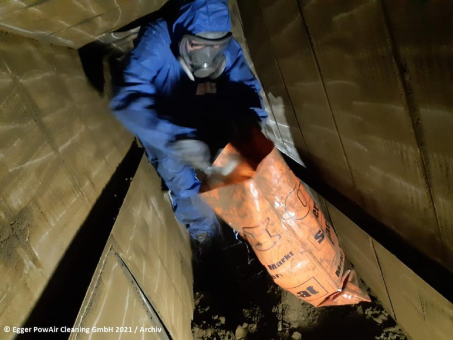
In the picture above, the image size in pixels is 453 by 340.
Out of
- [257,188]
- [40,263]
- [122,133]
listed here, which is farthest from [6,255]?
[122,133]

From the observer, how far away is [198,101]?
170 cm

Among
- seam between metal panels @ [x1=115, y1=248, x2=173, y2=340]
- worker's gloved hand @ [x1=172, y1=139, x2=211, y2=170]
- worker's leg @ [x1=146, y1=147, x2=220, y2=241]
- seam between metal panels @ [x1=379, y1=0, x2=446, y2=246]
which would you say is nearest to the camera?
seam between metal panels @ [x1=379, y1=0, x2=446, y2=246]

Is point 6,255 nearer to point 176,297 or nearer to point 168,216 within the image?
point 176,297

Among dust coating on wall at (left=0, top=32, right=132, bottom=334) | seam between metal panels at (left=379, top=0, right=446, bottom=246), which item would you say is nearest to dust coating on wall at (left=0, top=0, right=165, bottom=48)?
dust coating on wall at (left=0, top=32, right=132, bottom=334)

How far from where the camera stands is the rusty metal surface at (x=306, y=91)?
3.92ft

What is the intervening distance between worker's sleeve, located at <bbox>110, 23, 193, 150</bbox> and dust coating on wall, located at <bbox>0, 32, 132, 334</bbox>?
195 millimetres

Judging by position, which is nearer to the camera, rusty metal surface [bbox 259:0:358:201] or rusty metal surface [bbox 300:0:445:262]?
rusty metal surface [bbox 300:0:445:262]

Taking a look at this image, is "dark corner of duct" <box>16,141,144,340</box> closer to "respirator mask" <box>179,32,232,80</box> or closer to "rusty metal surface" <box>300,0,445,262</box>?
"respirator mask" <box>179,32,232,80</box>

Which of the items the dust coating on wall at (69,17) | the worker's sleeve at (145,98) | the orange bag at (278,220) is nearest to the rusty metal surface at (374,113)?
the orange bag at (278,220)

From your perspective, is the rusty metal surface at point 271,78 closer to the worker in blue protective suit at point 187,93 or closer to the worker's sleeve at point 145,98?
the worker in blue protective suit at point 187,93

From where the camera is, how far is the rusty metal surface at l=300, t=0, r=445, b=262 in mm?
789

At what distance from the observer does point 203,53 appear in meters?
1.41

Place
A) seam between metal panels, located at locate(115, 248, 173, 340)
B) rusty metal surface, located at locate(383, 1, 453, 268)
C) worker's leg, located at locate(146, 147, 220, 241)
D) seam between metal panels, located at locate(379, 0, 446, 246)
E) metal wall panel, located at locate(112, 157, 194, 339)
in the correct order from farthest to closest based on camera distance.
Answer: worker's leg, located at locate(146, 147, 220, 241)
metal wall panel, located at locate(112, 157, 194, 339)
seam between metal panels, located at locate(115, 248, 173, 340)
seam between metal panels, located at locate(379, 0, 446, 246)
rusty metal surface, located at locate(383, 1, 453, 268)

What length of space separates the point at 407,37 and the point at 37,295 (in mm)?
1133
